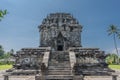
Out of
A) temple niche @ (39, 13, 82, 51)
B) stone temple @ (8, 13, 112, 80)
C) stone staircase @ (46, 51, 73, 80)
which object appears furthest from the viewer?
temple niche @ (39, 13, 82, 51)

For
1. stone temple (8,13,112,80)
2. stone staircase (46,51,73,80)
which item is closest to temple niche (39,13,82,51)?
stone temple (8,13,112,80)

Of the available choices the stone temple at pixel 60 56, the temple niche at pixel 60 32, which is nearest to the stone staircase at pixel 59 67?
the stone temple at pixel 60 56

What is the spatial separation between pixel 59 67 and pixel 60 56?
4.72 meters

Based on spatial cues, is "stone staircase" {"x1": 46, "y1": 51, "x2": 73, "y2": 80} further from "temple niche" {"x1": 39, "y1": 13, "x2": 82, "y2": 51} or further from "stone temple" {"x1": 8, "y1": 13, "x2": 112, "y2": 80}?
"temple niche" {"x1": 39, "y1": 13, "x2": 82, "y2": 51}

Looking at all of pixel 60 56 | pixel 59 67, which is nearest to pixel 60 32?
pixel 60 56

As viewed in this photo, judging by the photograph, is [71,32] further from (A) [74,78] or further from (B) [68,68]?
(A) [74,78]

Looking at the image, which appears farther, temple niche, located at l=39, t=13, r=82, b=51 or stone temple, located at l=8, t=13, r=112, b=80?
temple niche, located at l=39, t=13, r=82, b=51

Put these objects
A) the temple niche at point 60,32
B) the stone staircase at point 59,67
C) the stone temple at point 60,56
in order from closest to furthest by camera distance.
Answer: the stone staircase at point 59,67 → the stone temple at point 60,56 → the temple niche at point 60,32

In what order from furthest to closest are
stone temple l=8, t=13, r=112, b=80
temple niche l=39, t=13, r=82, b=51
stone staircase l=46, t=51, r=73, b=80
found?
1. temple niche l=39, t=13, r=82, b=51
2. stone temple l=8, t=13, r=112, b=80
3. stone staircase l=46, t=51, r=73, b=80

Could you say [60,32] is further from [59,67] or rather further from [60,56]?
[59,67]

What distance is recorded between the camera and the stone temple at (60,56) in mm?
23747

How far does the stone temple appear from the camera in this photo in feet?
A: 77.9

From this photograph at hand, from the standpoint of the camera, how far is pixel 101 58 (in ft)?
99.8

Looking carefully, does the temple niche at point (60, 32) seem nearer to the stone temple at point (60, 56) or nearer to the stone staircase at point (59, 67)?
the stone temple at point (60, 56)
